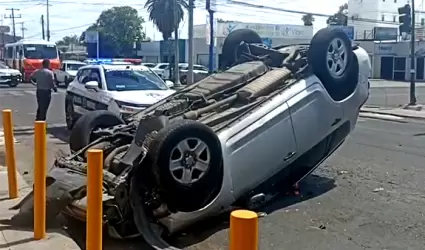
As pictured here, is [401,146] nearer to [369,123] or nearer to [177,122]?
[369,123]

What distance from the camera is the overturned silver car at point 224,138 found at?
19.5 ft

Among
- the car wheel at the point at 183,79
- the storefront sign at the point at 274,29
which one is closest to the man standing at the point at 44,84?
the car wheel at the point at 183,79

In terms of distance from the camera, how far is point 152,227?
5949 millimetres

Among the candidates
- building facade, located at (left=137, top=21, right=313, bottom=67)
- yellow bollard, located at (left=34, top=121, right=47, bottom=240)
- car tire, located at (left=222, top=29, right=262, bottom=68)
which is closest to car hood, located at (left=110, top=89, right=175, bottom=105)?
car tire, located at (left=222, top=29, right=262, bottom=68)

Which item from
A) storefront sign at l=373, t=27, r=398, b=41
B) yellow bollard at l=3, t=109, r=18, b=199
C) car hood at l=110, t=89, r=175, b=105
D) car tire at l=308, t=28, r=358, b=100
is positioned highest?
storefront sign at l=373, t=27, r=398, b=41

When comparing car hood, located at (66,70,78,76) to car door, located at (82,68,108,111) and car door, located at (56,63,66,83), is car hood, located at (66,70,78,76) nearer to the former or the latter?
car door, located at (56,63,66,83)

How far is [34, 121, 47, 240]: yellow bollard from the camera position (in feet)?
18.6

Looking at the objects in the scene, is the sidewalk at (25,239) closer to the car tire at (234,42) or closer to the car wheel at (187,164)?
the car wheel at (187,164)

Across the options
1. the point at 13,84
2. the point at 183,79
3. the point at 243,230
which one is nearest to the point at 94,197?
the point at 243,230

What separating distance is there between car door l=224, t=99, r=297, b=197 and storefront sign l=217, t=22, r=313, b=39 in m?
50.8

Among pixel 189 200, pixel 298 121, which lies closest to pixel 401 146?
pixel 298 121

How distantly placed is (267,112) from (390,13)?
92.3 meters

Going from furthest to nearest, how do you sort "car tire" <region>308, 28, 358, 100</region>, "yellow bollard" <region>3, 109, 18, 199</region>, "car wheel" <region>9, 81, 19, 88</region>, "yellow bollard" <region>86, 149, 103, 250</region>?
"car wheel" <region>9, 81, 19, 88</region>, "car tire" <region>308, 28, 358, 100</region>, "yellow bollard" <region>3, 109, 18, 199</region>, "yellow bollard" <region>86, 149, 103, 250</region>

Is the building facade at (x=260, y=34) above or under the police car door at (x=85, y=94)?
above
